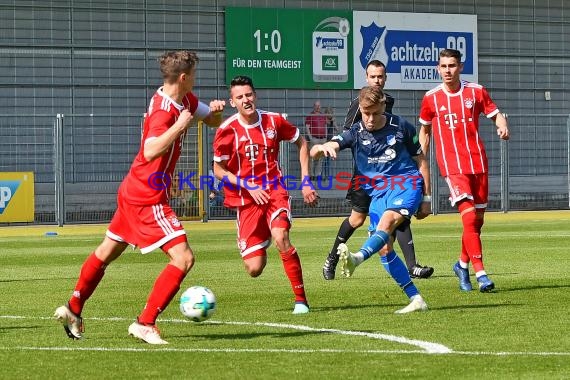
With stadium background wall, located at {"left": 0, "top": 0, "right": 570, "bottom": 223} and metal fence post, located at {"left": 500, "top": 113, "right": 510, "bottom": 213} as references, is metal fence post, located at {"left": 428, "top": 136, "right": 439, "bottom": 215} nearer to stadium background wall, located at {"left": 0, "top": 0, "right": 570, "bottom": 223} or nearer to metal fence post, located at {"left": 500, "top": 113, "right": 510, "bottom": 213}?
stadium background wall, located at {"left": 0, "top": 0, "right": 570, "bottom": 223}

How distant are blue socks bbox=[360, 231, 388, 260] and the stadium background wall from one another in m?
17.9

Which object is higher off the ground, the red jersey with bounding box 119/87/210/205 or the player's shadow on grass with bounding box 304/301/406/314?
the red jersey with bounding box 119/87/210/205

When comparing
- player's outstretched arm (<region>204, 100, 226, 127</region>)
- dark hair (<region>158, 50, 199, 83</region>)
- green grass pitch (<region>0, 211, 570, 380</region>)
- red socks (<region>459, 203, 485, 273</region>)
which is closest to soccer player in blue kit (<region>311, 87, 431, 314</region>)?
green grass pitch (<region>0, 211, 570, 380</region>)

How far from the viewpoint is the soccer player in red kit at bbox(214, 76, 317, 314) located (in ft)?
33.7

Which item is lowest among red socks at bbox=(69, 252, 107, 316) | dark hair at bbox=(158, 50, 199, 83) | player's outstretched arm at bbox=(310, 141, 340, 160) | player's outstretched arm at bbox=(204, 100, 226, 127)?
red socks at bbox=(69, 252, 107, 316)

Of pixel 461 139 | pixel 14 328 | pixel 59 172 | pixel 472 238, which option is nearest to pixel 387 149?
pixel 472 238

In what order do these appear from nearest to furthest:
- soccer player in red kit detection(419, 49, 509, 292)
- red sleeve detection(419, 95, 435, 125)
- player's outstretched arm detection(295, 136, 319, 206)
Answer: player's outstretched arm detection(295, 136, 319, 206) → soccer player in red kit detection(419, 49, 509, 292) → red sleeve detection(419, 95, 435, 125)

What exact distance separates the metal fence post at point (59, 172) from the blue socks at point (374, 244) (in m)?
18.1

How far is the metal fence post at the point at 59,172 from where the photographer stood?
2725 centimetres

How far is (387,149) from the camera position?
410 inches

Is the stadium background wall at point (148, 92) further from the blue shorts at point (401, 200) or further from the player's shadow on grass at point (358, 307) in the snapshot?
the blue shorts at point (401, 200)

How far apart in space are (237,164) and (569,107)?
26571 mm

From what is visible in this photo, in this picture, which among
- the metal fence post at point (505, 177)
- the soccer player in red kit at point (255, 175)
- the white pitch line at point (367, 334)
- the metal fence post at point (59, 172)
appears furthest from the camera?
the metal fence post at point (505, 177)

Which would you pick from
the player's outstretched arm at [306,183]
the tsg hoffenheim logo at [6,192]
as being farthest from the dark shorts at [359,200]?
the tsg hoffenheim logo at [6,192]
